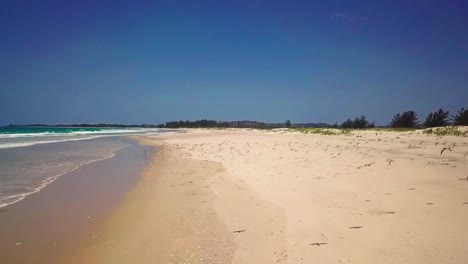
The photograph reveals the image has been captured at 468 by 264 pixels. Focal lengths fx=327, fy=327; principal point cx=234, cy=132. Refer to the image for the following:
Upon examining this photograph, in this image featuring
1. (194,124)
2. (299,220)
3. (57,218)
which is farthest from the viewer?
(194,124)

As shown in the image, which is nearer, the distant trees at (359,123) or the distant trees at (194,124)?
the distant trees at (359,123)

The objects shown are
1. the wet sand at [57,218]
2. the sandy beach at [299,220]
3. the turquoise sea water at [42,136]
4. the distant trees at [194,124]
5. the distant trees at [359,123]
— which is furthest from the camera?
the distant trees at [194,124]

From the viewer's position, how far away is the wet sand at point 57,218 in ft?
14.3

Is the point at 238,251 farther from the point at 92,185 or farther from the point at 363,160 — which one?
the point at 363,160

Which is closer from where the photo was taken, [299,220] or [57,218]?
[299,220]

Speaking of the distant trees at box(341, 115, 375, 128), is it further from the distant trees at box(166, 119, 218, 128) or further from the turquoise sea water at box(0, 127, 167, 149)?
the distant trees at box(166, 119, 218, 128)

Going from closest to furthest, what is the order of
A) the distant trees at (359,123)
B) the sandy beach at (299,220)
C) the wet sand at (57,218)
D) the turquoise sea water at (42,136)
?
the sandy beach at (299,220), the wet sand at (57,218), the turquoise sea water at (42,136), the distant trees at (359,123)

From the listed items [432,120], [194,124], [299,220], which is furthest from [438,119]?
[194,124]

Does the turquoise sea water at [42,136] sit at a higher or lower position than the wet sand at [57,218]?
higher

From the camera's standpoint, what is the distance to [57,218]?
19.3 feet

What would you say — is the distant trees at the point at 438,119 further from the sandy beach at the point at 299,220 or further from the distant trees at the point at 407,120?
the sandy beach at the point at 299,220

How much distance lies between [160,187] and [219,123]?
130m

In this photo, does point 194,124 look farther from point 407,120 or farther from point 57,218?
point 57,218

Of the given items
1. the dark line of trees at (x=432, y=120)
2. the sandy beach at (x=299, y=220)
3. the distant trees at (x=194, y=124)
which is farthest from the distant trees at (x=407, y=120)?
the distant trees at (x=194, y=124)
